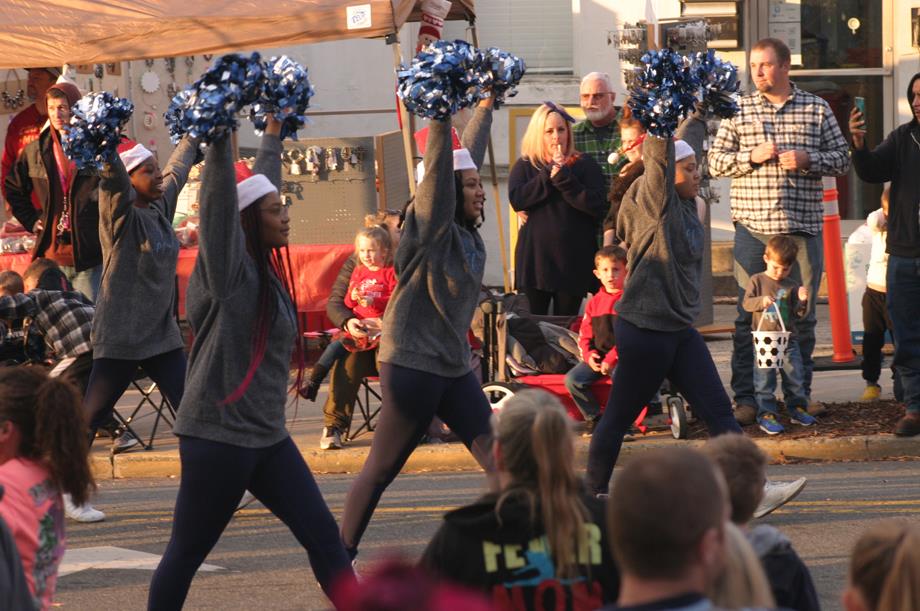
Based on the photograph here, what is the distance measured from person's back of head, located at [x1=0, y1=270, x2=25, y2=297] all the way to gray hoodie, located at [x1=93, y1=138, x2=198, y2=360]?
205cm

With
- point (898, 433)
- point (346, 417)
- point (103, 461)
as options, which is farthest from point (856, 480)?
point (103, 461)

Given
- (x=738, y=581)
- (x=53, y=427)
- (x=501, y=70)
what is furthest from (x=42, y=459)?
(x=501, y=70)

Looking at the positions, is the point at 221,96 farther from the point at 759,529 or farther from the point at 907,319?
the point at 907,319

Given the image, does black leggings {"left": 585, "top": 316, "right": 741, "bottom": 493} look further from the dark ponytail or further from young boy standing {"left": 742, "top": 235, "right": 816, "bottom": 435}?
the dark ponytail

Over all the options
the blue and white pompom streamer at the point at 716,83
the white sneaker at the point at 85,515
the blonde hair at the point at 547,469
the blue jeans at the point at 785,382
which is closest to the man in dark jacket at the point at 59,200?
the white sneaker at the point at 85,515

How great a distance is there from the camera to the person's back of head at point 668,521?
2.74 m

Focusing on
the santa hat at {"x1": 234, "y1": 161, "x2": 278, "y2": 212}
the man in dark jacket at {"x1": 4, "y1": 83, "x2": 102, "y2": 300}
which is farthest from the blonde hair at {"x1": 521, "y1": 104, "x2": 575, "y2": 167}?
the santa hat at {"x1": 234, "y1": 161, "x2": 278, "y2": 212}

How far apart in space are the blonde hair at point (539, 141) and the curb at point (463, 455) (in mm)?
1915

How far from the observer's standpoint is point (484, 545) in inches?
143

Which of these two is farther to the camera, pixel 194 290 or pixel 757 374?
pixel 757 374

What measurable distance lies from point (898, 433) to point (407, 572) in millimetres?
7909

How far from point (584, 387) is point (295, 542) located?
272cm

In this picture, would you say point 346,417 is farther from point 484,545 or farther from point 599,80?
point 484,545

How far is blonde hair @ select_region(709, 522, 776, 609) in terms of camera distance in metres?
2.89
